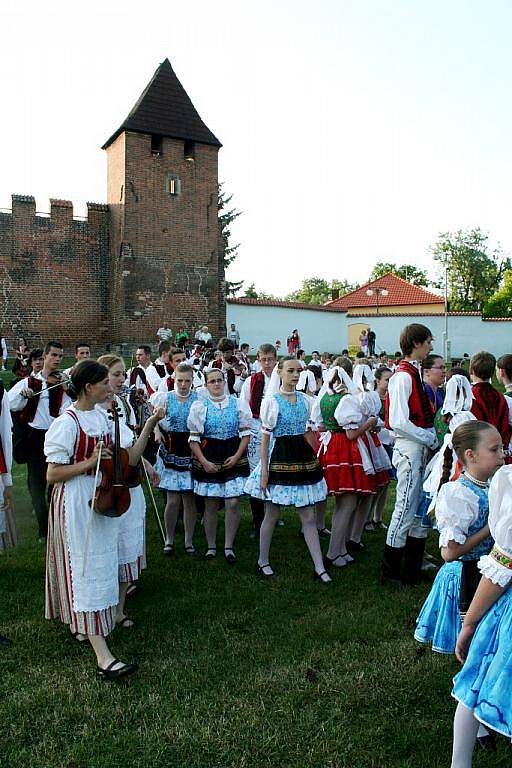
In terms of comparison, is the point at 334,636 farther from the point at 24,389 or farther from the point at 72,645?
the point at 24,389

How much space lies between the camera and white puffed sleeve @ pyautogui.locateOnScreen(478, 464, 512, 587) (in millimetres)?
2615

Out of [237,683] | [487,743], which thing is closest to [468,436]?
[487,743]

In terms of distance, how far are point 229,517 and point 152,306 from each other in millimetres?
21911

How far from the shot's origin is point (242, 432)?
6.49 m

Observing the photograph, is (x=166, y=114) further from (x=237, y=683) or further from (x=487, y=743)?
(x=487, y=743)

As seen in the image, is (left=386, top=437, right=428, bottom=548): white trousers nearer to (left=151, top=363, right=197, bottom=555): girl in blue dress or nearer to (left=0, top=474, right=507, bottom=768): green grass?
(left=0, top=474, right=507, bottom=768): green grass

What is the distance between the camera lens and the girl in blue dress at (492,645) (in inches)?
101

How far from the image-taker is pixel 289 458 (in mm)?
5793

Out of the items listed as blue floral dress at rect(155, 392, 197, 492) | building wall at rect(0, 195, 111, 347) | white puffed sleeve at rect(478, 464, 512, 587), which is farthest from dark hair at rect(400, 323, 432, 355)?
building wall at rect(0, 195, 111, 347)

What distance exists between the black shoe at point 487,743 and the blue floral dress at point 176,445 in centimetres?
377

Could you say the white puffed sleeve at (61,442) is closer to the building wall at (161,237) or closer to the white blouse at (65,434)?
the white blouse at (65,434)

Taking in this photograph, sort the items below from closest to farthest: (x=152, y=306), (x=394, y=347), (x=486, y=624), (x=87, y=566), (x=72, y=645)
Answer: (x=486, y=624)
(x=87, y=566)
(x=72, y=645)
(x=152, y=306)
(x=394, y=347)

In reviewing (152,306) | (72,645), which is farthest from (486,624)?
(152,306)

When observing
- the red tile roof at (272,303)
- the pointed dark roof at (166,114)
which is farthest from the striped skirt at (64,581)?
the red tile roof at (272,303)
